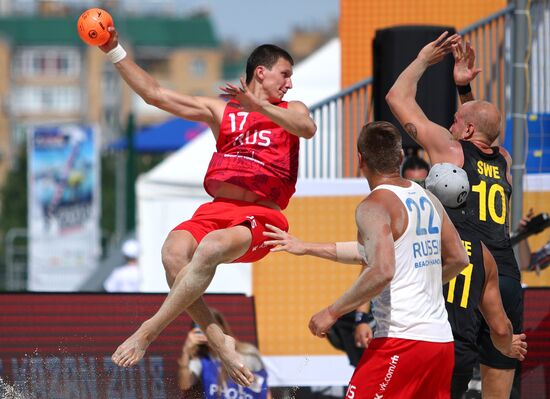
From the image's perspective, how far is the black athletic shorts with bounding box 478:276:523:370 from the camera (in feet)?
23.7

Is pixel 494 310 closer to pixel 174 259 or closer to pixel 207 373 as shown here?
pixel 174 259

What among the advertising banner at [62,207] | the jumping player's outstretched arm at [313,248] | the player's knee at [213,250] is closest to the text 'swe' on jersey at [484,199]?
the jumping player's outstretched arm at [313,248]

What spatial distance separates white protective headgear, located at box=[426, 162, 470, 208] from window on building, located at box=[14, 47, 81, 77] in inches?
3734

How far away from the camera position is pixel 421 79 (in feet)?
30.3

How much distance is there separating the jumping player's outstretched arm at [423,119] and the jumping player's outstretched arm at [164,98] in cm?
112

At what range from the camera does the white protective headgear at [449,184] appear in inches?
255

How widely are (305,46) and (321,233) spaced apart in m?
115

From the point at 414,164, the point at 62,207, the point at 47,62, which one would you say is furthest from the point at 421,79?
the point at 47,62

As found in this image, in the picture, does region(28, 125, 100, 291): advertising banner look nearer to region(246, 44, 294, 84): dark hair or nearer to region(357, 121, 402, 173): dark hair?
region(246, 44, 294, 84): dark hair

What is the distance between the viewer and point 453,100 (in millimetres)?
9336

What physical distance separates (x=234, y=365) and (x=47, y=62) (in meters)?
95.5

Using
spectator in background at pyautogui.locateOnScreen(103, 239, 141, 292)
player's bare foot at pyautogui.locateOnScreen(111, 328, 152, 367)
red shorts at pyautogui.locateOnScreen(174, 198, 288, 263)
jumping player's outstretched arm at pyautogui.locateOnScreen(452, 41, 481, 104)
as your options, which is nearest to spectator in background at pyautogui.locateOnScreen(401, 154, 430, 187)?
jumping player's outstretched arm at pyautogui.locateOnScreen(452, 41, 481, 104)

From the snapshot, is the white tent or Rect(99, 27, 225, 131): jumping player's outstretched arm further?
the white tent

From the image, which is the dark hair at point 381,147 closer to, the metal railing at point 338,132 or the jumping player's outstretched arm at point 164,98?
the jumping player's outstretched arm at point 164,98
